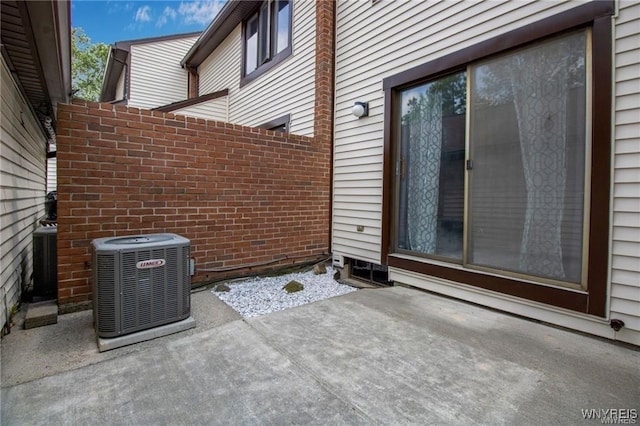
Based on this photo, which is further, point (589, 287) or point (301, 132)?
point (301, 132)

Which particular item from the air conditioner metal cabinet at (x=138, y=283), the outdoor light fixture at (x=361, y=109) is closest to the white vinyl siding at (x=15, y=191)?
the air conditioner metal cabinet at (x=138, y=283)

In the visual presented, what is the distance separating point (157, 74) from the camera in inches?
391

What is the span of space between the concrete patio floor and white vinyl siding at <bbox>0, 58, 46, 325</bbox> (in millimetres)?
643

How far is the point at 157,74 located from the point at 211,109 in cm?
373

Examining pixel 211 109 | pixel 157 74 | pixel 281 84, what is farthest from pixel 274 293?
pixel 157 74

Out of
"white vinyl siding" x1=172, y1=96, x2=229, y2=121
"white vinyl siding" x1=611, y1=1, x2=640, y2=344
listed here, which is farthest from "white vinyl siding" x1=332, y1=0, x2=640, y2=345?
"white vinyl siding" x1=172, y1=96, x2=229, y2=121

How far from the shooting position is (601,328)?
2410mm

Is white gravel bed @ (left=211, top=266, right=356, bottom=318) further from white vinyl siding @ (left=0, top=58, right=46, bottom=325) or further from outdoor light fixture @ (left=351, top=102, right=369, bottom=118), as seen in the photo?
outdoor light fixture @ (left=351, top=102, right=369, bottom=118)

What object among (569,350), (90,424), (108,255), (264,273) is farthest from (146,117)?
(569,350)

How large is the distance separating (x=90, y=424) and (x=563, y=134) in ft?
11.9

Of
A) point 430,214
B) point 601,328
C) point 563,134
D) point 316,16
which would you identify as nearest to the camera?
point 601,328

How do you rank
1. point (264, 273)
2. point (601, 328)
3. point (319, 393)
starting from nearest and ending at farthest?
point (319, 393) → point (601, 328) → point (264, 273)

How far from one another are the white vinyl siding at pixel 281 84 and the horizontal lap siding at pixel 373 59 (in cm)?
60

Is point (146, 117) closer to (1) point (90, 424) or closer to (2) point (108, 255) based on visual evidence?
(2) point (108, 255)
